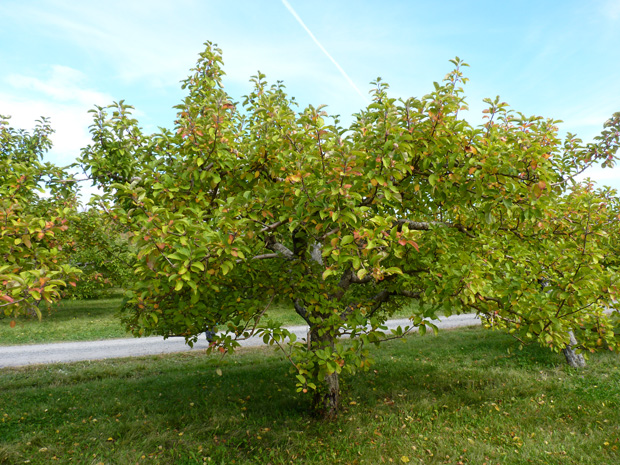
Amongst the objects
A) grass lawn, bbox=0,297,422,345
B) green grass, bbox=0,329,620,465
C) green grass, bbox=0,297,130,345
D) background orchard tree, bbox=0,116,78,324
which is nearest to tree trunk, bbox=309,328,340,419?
Result: green grass, bbox=0,329,620,465

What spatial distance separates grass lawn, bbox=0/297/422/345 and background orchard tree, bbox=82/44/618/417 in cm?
1019

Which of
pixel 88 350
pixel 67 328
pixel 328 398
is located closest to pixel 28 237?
pixel 328 398

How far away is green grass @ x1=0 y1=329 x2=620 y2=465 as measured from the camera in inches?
228

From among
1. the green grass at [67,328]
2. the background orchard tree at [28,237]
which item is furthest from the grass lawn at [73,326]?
the background orchard tree at [28,237]

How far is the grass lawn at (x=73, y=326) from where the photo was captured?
17289mm

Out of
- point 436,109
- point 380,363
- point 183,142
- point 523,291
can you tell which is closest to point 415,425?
point 523,291

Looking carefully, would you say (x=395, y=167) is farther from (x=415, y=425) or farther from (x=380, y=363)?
(x=380, y=363)

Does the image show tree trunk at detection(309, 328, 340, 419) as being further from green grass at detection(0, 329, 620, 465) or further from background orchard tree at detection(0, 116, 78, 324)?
background orchard tree at detection(0, 116, 78, 324)

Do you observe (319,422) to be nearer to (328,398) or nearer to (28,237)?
(328,398)

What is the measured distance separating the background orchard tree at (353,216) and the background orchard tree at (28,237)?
2.77ft

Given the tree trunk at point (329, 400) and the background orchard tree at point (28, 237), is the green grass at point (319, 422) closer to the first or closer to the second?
the tree trunk at point (329, 400)

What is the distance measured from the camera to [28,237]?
179 inches

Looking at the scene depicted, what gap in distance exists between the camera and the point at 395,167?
4238 mm

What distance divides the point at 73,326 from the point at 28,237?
58.6ft
